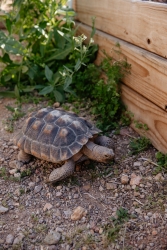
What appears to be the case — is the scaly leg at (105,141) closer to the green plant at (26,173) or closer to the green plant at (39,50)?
the green plant at (26,173)

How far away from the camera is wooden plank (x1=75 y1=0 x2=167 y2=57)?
2.47 m

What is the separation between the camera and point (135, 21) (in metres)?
2.80

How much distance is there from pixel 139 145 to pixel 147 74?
2.02 ft

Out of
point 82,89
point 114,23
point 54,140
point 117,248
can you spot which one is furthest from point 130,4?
point 117,248

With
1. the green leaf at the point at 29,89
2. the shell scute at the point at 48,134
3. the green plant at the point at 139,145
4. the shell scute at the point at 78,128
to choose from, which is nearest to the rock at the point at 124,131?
the green plant at the point at 139,145

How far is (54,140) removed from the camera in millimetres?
2602

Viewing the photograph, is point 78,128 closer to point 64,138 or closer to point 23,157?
point 64,138

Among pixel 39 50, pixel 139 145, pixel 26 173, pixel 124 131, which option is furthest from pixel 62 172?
pixel 39 50

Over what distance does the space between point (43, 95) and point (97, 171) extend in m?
1.48

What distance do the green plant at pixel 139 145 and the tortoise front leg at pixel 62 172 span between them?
0.59 meters

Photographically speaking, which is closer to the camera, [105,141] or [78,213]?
[78,213]

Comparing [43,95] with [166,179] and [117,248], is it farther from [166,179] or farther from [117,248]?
[117,248]

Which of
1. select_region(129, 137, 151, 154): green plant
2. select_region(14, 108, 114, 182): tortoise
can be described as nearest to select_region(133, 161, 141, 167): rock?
select_region(129, 137, 151, 154): green plant

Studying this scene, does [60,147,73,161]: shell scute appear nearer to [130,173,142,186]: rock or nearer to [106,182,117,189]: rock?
[106,182,117,189]: rock
